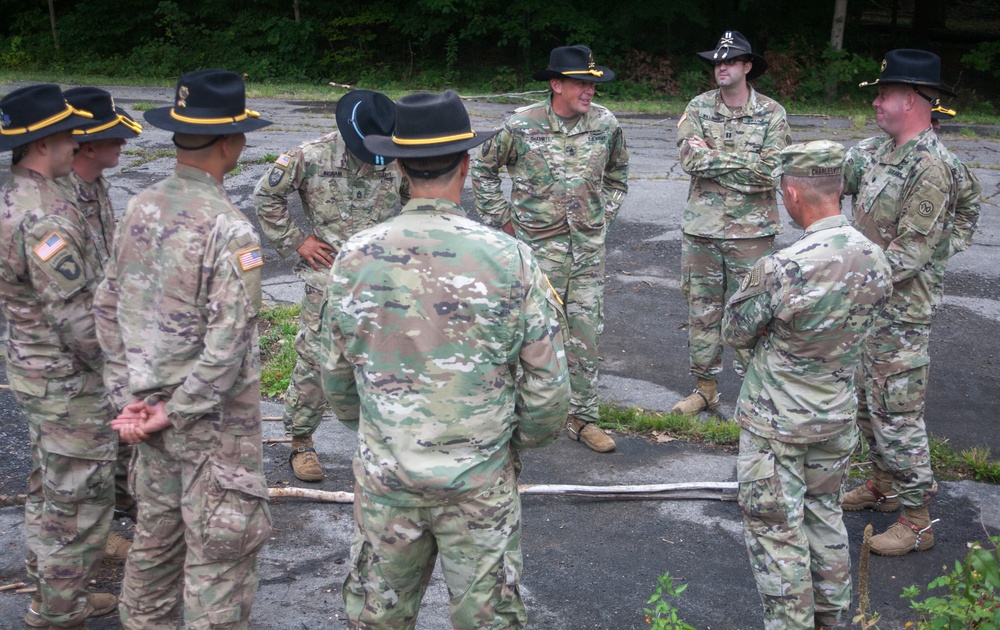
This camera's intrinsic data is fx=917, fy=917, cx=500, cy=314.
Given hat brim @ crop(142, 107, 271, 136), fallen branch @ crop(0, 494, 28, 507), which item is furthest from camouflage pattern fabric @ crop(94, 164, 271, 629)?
fallen branch @ crop(0, 494, 28, 507)

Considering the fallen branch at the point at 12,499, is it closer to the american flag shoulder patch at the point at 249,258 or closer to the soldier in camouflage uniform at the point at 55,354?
the soldier in camouflage uniform at the point at 55,354

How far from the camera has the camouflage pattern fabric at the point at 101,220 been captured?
14.6 ft

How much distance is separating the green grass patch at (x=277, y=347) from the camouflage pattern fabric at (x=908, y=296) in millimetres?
3970

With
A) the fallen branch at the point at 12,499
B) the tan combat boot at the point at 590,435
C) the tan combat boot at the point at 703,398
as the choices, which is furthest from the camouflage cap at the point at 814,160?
the fallen branch at the point at 12,499

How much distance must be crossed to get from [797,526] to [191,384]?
2524 millimetres

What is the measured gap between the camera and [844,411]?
3865 mm

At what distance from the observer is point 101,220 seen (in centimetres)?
465

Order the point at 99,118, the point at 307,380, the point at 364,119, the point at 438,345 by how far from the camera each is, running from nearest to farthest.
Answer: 1. the point at 438,345
2. the point at 99,118
3. the point at 364,119
4. the point at 307,380

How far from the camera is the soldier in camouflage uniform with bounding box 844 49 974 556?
4738 millimetres

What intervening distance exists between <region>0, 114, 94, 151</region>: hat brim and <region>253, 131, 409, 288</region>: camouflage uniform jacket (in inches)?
53.2

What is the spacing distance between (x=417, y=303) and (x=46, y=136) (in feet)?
6.59

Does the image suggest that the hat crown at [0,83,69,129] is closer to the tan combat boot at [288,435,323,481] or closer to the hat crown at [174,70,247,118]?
the hat crown at [174,70,247,118]

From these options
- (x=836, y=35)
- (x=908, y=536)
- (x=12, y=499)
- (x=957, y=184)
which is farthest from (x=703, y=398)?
(x=836, y=35)

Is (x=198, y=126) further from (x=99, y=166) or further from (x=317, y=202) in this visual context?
(x=317, y=202)
